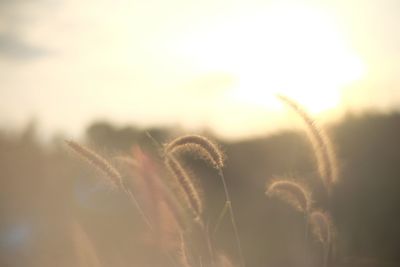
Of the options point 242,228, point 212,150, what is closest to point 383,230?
point 242,228

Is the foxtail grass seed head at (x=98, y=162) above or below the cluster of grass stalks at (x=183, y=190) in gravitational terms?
above

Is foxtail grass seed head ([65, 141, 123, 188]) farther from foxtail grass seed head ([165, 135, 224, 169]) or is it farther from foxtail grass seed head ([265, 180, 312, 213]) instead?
foxtail grass seed head ([265, 180, 312, 213])

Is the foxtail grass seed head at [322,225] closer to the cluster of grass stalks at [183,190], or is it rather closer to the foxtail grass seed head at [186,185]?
the cluster of grass stalks at [183,190]

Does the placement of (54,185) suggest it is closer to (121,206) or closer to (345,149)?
(121,206)

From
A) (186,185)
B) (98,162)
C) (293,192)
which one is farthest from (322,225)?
(98,162)

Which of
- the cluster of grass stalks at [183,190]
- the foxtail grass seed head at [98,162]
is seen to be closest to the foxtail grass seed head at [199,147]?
the cluster of grass stalks at [183,190]

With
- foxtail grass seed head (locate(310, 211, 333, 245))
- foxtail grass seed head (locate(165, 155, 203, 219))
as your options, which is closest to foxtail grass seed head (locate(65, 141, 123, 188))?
foxtail grass seed head (locate(165, 155, 203, 219))

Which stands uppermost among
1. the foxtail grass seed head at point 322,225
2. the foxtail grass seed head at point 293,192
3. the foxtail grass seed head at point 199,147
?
the foxtail grass seed head at point 199,147
